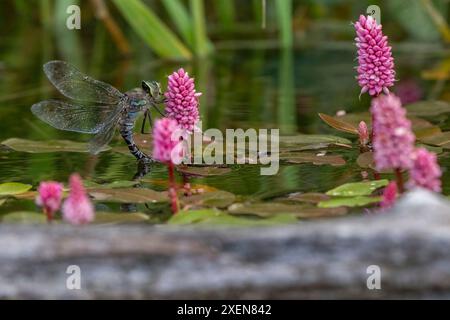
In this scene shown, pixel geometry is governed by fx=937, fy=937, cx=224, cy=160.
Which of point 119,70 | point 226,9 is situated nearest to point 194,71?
point 119,70

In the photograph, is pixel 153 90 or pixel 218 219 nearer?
pixel 218 219

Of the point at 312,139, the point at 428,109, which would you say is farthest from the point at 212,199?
the point at 428,109

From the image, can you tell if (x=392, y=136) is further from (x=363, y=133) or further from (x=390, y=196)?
(x=363, y=133)

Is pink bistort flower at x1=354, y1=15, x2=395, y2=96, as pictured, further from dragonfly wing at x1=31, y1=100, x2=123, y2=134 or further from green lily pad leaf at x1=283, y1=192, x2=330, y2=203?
dragonfly wing at x1=31, y1=100, x2=123, y2=134

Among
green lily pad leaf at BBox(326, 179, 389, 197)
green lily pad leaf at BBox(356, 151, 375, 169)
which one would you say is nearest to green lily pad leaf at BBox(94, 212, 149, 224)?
green lily pad leaf at BBox(326, 179, 389, 197)

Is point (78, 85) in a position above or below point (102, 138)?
above

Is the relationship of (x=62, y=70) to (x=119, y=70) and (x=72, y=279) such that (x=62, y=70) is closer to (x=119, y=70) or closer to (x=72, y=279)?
(x=72, y=279)

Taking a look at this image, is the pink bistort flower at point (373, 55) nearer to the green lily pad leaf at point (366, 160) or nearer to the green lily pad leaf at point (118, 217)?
the green lily pad leaf at point (366, 160)
